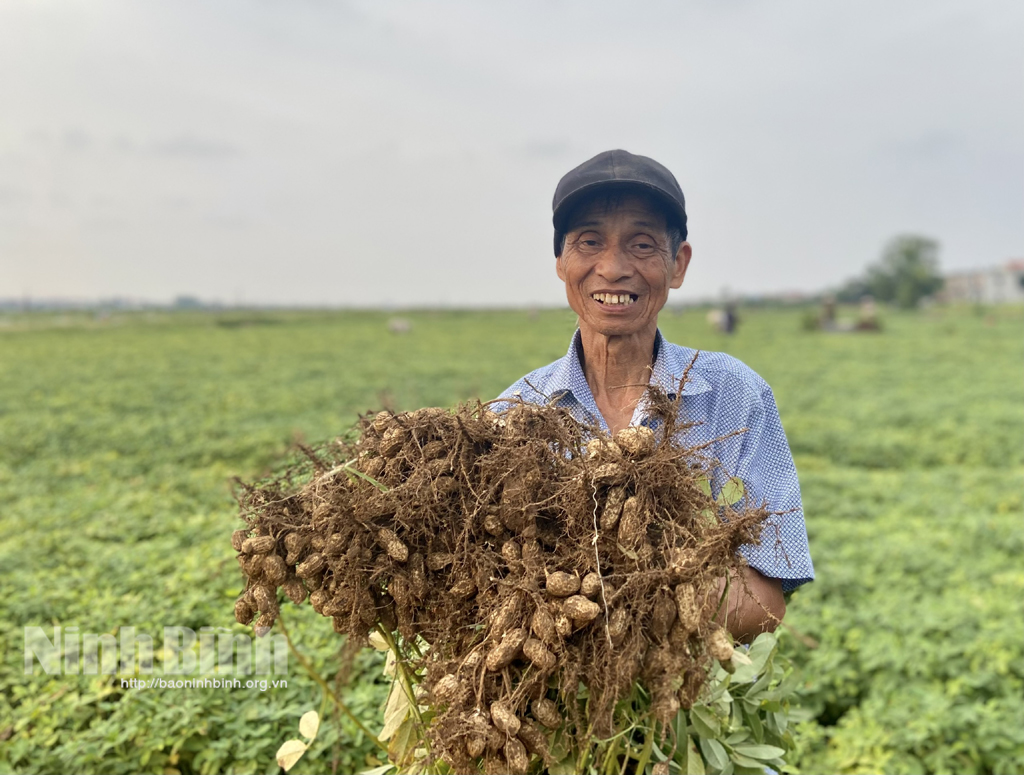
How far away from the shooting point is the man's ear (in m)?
2.30

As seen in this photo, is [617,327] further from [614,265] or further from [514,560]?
[514,560]

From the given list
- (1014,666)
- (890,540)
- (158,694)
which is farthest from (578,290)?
(890,540)

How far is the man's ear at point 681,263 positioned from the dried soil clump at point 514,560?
66 centimetres

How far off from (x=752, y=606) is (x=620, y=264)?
1.05 metres

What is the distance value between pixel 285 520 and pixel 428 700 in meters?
0.56

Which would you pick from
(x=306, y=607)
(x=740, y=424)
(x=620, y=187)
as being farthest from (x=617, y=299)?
(x=306, y=607)

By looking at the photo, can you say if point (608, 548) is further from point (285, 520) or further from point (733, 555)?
point (285, 520)

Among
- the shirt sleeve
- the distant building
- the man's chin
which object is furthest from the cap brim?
the distant building

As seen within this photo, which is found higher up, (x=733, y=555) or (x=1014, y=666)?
(x=733, y=555)

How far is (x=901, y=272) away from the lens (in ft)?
289

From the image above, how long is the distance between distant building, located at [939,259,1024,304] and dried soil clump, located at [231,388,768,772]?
10752cm

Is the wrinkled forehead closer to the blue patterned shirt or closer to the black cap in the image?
the black cap

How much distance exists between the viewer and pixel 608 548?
4.95ft

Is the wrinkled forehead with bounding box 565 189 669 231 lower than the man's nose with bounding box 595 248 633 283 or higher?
higher
